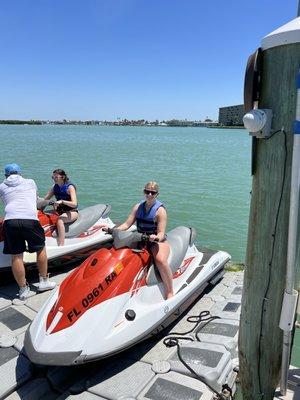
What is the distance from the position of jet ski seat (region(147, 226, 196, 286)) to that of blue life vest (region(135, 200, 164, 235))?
379 mm

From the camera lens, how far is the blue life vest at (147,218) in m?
4.32

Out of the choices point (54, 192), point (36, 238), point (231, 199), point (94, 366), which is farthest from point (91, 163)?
point (94, 366)

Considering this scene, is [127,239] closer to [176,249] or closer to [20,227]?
[176,249]

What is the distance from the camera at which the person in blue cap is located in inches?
181

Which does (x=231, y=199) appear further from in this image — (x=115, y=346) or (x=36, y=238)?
(x=115, y=346)

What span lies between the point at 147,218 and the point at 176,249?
0.57m

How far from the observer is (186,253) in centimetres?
492

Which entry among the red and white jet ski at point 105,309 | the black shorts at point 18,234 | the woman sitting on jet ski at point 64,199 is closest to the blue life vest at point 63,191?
the woman sitting on jet ski at point 64,199

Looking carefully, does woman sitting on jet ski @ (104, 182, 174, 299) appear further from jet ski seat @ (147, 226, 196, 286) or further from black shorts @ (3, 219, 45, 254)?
black shorts @ (3, 219, 45, 254)

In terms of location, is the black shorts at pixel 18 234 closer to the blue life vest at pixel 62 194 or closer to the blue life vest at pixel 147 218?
the blue life vest at pixel 62 194

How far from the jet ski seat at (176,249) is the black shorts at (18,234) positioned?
5.45ft

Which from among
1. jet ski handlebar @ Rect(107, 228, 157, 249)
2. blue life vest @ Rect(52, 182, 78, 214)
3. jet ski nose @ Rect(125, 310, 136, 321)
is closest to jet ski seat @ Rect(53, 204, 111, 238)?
blue life vest @ Rect(52, 182, 78, 214)

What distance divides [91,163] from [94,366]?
21568mm

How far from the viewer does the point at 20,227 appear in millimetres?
4613
